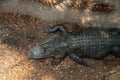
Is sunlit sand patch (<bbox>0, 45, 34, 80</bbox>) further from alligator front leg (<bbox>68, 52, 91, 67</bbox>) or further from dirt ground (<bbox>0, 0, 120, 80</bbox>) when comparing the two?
alligator front leg (<bbox>68, 52, 91, 67</bbox>)

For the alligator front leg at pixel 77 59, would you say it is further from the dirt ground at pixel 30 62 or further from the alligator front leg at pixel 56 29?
the alligator front leg at pixel 56 29

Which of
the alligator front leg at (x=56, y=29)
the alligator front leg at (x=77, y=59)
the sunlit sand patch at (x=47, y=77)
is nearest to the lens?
the sunlit sand patch at (x=47, y=77)

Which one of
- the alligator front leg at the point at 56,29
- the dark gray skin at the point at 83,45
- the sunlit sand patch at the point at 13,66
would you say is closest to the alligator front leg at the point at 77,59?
the dark gray skin at the point at 83,45

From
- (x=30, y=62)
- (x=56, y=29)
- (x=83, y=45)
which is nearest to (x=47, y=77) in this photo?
(x=30, y=62)

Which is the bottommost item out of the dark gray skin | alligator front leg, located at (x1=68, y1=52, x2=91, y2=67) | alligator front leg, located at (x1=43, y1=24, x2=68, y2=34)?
alligator front leg, located at (x1=68, y1=52, x2=91, y2=67)

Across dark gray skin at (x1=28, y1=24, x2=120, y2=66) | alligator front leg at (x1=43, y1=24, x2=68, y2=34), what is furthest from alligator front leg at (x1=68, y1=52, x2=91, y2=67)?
alligator front leg at (x1=43, y1=24, x2=68, y2=34)

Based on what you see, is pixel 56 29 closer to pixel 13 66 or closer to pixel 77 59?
pixel 77 59
